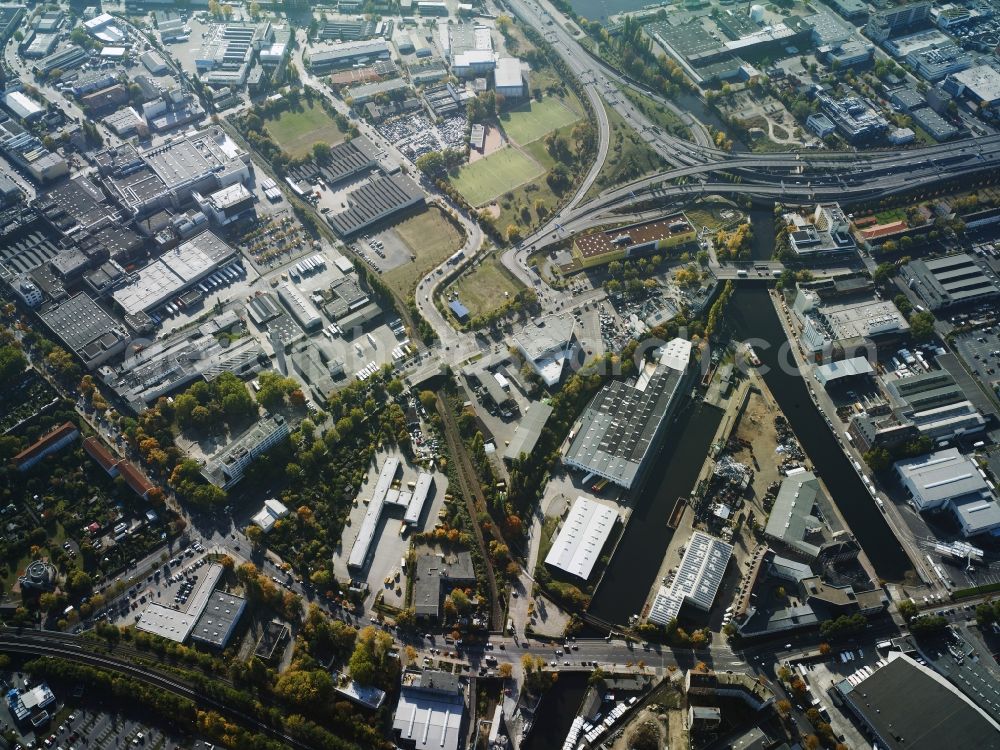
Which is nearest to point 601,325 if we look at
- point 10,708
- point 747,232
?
point 747,232

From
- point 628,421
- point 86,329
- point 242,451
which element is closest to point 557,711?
point 628,421

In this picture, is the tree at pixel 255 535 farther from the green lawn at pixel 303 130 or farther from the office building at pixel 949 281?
the office building at pixel 949 281

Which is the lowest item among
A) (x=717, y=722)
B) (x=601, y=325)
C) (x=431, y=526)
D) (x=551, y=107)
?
(x=717, y=722)

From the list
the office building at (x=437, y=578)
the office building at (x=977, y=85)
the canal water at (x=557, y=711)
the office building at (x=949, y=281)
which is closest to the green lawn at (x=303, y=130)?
the office building at (x=437, y=578)

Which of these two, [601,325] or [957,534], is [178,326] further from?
[957,534]

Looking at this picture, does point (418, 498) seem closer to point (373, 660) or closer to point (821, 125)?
point (373, 660)
